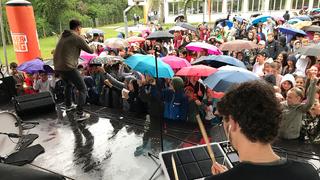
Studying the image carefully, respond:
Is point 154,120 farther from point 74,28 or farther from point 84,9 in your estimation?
point 84,9

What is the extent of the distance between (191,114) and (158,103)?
672 mm

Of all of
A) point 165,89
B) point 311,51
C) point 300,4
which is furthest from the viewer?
point 300,4

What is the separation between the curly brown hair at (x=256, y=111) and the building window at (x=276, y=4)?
40.1m

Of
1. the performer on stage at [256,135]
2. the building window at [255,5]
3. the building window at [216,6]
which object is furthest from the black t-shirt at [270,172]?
the building window at [255,5]

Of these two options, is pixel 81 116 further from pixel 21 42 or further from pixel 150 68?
pixel 21 42

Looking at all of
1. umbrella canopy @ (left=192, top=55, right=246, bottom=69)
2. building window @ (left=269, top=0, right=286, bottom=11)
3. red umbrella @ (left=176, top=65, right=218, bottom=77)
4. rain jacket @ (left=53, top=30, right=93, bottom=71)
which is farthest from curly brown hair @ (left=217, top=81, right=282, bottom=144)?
building window @ (left=269, top=0, right=286, bottom=11)

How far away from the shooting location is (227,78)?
4.59 meters

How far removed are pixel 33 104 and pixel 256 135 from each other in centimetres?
581

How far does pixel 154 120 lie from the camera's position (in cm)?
590

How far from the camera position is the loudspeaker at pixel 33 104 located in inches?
246

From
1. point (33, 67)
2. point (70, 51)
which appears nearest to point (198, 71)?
point (70, 51)

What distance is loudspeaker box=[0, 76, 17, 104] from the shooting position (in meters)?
7.61

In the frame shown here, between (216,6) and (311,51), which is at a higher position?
(216,6)

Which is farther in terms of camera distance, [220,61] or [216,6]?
[216,6]
